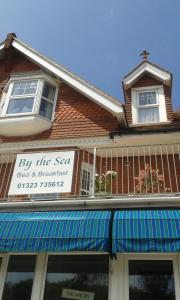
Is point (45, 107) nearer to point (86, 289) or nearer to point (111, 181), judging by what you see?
point (111, 181)

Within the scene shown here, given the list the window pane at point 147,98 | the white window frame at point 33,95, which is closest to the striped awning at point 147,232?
the white window frame at point 33,95

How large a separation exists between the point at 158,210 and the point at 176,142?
417 cm

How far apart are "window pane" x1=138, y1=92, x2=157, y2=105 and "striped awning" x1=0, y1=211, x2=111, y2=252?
6961mm

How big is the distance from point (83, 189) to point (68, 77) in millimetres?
5004

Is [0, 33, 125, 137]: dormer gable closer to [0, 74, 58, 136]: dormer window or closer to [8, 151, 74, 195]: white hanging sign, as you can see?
[0, 74, 58, 136]: dormer window

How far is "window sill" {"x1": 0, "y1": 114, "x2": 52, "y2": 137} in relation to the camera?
38.9 ft

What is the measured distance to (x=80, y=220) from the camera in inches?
287

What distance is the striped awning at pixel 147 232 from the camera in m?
6.53

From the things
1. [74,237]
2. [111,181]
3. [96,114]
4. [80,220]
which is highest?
[96,114]

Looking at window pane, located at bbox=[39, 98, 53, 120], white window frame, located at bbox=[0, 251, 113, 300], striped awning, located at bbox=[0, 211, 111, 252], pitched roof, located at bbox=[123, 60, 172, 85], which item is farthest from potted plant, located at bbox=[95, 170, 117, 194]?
pitched roof, located at bbox=[123, 60, 172, 85]

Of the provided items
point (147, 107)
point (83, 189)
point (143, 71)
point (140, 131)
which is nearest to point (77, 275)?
point (83, 189)

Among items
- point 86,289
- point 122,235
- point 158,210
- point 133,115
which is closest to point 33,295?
point 86,289

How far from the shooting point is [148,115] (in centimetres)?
1259

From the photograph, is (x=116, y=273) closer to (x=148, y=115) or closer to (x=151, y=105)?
(x=148, y=115)
